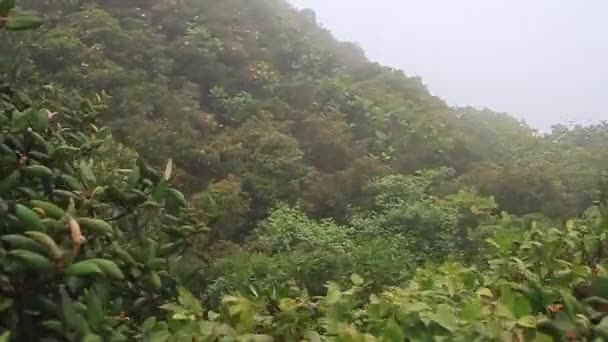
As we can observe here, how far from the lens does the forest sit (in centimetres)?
146

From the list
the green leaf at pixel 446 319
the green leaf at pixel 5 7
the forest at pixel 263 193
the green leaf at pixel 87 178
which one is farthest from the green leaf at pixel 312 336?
the green leaf at pixel 5 7

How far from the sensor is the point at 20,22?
1596mm

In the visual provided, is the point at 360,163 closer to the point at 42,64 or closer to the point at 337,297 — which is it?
the point at 42,64

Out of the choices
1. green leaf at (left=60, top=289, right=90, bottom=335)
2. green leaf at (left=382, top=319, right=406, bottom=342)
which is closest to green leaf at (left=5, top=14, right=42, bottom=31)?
green leaf at (left=60, top=289, right=90, bottom=335)

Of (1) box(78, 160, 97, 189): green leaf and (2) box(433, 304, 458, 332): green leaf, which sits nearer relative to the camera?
(2) box(433, 304, 458, 332): green leaf

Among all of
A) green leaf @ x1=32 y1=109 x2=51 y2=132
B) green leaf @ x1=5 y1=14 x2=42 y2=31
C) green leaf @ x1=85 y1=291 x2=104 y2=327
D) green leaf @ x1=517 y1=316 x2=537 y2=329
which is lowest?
green leaf @ x1=85 y1=291 x2=104 y2=327

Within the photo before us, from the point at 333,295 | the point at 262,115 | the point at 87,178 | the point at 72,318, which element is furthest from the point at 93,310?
the point at 262,115

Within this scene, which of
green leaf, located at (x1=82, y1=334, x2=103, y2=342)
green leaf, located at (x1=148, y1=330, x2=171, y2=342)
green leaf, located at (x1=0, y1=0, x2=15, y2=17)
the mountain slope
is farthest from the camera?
the mountain slope

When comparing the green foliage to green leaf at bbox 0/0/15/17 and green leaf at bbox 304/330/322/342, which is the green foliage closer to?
green leaf at bbox 0/0/15/17

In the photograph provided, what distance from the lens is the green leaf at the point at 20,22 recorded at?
5.20 ft

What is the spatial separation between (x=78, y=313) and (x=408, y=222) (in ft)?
17.1

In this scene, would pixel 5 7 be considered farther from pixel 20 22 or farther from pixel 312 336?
pixel 312 336

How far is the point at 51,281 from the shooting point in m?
1.40

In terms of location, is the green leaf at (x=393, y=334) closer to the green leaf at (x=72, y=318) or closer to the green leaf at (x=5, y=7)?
the green leaf at (x=72, y=318)
